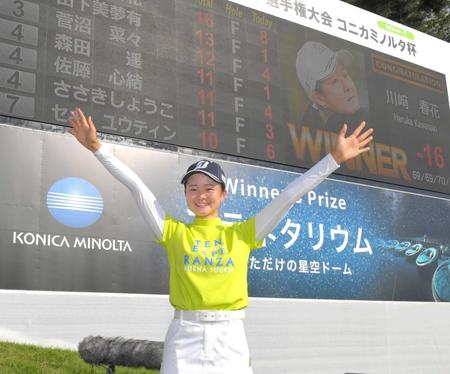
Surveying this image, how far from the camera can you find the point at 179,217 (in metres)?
7.02

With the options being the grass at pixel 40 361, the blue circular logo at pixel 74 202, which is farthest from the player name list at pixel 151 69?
the grass at pixel 40 361

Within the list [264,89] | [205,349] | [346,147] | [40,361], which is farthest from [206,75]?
[205,349]

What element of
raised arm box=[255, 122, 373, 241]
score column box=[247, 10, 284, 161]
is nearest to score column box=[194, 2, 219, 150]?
score column box=[247, 10, 284, 161]

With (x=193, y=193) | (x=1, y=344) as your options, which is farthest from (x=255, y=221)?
(x=1, y=344)

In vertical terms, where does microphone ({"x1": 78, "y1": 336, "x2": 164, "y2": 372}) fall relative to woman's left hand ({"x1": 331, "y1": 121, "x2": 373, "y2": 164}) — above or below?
below

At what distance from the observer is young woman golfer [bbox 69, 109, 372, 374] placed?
7.85ft

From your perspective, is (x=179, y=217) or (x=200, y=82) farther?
(x=200, y=82)

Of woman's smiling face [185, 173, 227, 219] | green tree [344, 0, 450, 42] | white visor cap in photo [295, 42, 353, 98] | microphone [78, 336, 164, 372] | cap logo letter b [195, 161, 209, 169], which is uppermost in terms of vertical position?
green tree [344, 0, 450, 42]

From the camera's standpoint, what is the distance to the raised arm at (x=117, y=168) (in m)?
2.58

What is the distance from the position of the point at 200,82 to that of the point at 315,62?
205 centimetres

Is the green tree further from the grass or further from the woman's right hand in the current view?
the woman's right hand

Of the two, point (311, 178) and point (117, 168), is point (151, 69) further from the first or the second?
point (311, 178)

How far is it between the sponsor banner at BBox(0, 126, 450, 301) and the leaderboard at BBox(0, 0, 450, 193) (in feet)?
0.95

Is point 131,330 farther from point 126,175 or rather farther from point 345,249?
point 126,175
